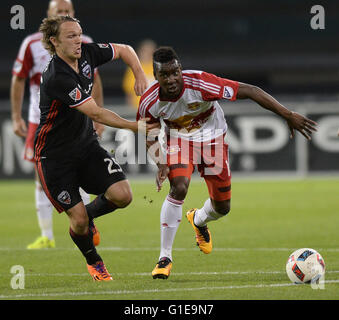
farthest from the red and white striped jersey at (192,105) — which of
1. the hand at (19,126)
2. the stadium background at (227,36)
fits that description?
the stadium background at (227,36)

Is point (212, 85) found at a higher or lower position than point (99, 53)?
lower

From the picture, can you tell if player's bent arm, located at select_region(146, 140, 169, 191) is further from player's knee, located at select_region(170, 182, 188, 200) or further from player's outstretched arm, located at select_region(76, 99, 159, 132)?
player's outstretched arm, located at select_region(76, 99, 159, 132)

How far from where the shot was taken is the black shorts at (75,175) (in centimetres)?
687

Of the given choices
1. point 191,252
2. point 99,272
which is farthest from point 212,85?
point 191,252

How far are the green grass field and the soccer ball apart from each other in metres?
0.08

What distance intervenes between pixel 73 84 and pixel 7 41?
2031 cm

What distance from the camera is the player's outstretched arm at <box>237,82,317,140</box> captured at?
6.71 meters

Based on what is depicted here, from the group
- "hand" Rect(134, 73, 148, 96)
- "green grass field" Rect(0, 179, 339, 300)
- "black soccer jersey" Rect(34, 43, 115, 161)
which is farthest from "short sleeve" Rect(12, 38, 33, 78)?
"hand" Rect(134, 73, 148, 96)

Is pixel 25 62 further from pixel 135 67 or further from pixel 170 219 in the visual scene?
pixel 170 219

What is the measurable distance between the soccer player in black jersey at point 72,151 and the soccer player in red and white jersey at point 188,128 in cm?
44

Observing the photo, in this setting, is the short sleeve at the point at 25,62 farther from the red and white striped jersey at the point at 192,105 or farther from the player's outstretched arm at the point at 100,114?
the player's outstretched arm at the point at 100,114

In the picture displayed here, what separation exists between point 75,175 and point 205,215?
1701 millimetres

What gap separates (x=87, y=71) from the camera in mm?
6938

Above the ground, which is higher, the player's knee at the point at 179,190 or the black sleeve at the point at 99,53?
the black sleeve at the point at 99,53
